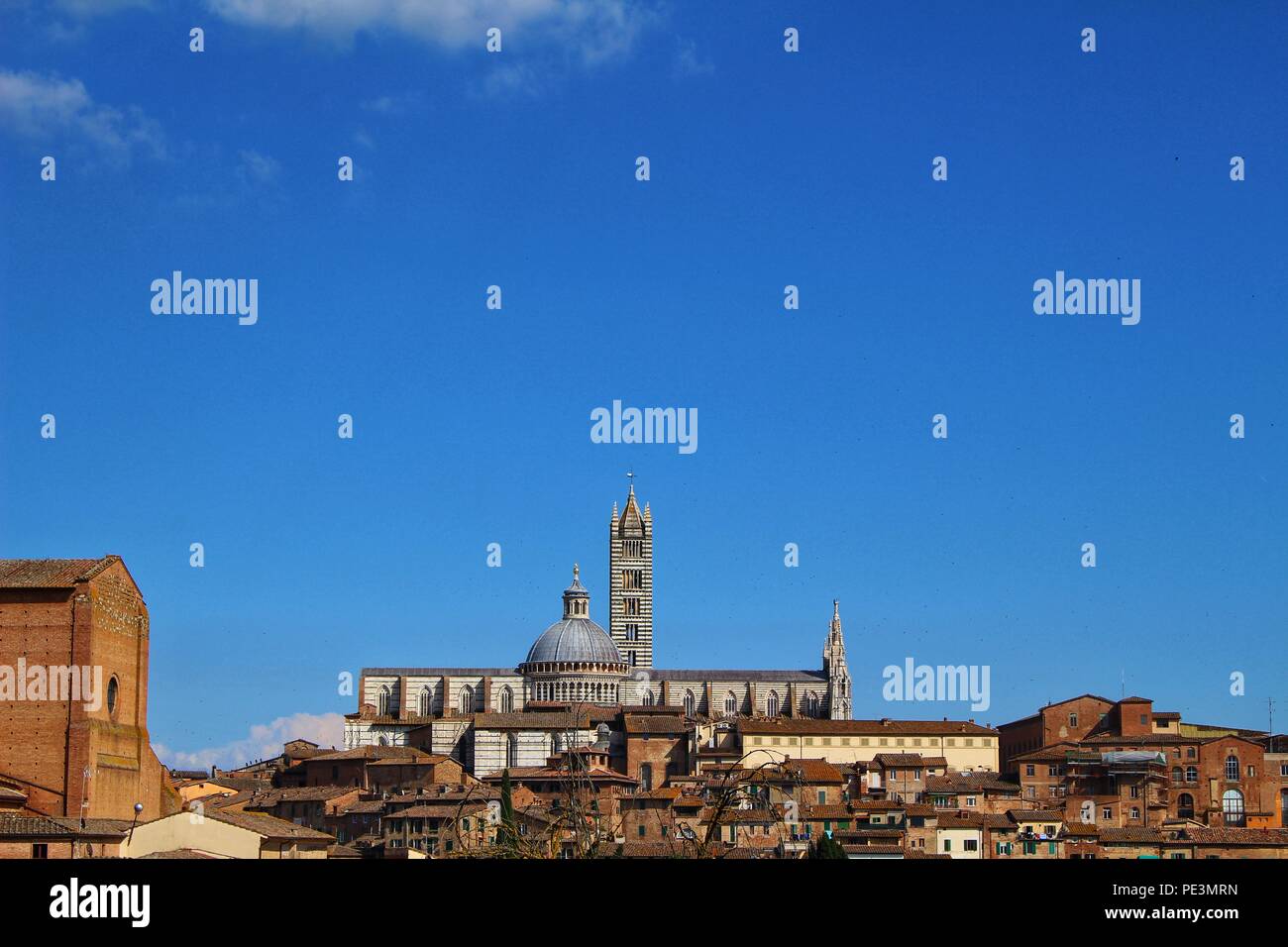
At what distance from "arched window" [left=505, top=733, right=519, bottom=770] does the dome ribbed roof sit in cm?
1877

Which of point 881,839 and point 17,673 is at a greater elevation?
point 17,673

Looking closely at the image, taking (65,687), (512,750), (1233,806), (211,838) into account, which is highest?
(65,687)

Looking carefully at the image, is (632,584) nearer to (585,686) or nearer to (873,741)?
(585,686)

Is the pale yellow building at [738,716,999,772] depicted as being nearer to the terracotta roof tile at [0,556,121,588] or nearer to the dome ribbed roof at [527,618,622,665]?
the dome ribbed roof at [527,618,622,665]

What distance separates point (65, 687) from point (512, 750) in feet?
152

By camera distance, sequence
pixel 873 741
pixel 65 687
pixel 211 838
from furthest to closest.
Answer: pixel 873 741, pixel 65 687, pixel 211 838

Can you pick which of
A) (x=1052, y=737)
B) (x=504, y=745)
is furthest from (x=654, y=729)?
(x=1052, y=737)

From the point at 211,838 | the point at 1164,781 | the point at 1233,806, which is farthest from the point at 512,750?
the point at 211,838

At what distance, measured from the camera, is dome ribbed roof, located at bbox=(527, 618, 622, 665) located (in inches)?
4291

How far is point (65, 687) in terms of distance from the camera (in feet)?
147

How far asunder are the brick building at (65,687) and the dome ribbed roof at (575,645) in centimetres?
6270
